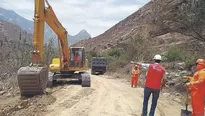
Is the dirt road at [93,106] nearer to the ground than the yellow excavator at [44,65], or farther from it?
nearer to the ground

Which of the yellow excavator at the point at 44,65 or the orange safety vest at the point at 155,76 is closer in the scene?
the orange safety vest at the point at 155,76

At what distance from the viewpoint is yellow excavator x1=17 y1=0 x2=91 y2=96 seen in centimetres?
1523

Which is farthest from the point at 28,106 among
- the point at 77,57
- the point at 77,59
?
the point at 77,57

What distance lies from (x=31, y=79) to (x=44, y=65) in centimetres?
154

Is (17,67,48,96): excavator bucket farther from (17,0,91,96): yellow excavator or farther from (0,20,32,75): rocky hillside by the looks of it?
(0,20,32,75): rocky hillside

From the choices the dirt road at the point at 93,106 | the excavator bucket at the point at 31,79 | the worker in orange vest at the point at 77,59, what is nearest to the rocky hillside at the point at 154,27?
the worker in orange vest at the point at 77,59

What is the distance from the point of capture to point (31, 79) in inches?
596

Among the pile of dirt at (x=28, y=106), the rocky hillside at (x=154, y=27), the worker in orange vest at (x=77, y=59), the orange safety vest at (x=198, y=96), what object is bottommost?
the pile of dirt at (x=28, y=106)

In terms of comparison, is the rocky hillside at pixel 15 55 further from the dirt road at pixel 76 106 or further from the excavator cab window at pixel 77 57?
the dirt road at pixel 76 106

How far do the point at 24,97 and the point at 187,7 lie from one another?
31.0 feet

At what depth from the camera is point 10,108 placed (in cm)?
1448

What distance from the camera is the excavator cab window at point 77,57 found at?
22.7 meters

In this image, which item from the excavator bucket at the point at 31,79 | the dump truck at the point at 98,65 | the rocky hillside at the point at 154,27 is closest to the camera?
the excavator bucket at the point at 31,79

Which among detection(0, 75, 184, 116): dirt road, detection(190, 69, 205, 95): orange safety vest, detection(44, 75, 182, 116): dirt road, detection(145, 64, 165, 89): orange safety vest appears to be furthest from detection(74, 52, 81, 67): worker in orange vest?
detection(190, 69, 205, 95): orange safety vest
